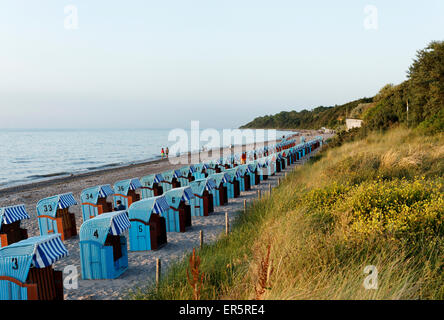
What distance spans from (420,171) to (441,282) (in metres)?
8.56

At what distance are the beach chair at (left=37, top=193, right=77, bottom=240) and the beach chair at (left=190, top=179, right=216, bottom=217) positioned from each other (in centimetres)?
434

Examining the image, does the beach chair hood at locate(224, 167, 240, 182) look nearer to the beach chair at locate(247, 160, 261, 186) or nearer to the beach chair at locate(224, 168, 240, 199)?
the beach chair at locate(224, 168, 240, 199)

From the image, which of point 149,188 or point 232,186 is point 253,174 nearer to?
point 232,186

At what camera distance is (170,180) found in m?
17.4

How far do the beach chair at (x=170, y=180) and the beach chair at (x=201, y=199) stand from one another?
4238 mm

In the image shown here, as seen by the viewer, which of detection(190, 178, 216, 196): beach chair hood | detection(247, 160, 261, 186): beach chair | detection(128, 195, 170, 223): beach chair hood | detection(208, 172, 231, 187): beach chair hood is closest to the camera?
detection(128, 195, 170, 223): beach chair hood

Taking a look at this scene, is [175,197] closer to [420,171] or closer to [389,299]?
[389,299]

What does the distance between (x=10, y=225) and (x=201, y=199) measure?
6237 mm

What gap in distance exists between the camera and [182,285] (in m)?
5.32

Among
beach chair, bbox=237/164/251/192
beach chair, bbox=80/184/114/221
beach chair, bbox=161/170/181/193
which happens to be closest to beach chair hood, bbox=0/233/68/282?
beach chair, bbox=80/184/114/221

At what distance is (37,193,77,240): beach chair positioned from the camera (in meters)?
10.5

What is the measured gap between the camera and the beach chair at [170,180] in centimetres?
1702

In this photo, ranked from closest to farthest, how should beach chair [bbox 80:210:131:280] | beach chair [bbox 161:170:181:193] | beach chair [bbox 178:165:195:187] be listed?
beach chair [bbox 80:210:131:280] → beach chair [bbox 161:170:181:193] → beach chair [bbox 178:165:195:187]
